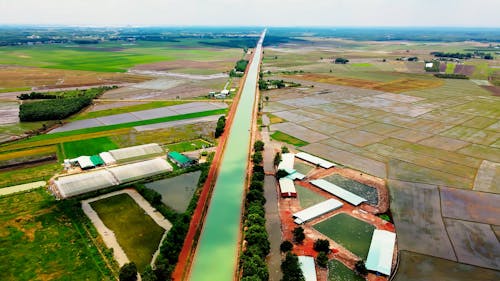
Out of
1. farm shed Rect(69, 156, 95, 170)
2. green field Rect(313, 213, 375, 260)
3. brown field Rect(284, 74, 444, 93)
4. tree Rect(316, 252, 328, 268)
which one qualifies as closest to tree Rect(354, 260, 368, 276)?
green field Rect(313, 213, 375, 260)

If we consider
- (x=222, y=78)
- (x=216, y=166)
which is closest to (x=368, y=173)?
(x=216, y=166)

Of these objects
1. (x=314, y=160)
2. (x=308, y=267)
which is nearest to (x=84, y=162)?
(x=314, y=160)

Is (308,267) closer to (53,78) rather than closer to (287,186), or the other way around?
(287,186)

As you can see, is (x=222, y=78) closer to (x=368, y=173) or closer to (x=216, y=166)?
(x=216, y=166)

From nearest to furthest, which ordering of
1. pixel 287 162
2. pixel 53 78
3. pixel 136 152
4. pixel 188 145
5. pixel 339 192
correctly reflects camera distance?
1. pixel 339 192
2. pixel 287 162
3. pixel 136 152
4. pixel 188 145
5. pixel 53 78

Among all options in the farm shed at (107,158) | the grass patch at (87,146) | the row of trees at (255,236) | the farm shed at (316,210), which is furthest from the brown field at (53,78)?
the farm shed at (316,210)

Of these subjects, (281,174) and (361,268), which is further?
(281,174)
